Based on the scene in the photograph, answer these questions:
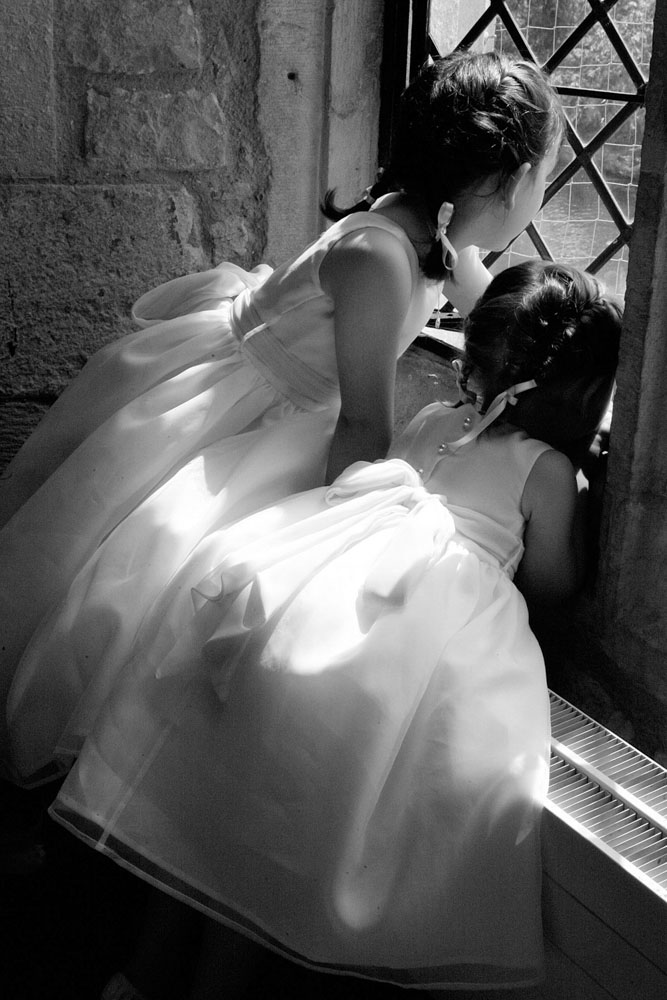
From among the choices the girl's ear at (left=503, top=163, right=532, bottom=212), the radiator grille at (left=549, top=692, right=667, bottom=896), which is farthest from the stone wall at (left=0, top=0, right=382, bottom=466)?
the radiator grille at (left=549, top=692, right=667, bottom=896)

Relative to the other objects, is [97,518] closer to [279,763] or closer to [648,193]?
[279,763]

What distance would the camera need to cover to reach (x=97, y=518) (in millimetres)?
1636

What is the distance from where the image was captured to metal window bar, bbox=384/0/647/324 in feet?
5.93

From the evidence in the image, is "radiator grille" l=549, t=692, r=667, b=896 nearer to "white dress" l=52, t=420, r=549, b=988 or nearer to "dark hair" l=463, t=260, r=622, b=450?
"white dress" l=52, t=420, r=549, b=988

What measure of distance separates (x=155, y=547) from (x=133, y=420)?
0.90 feet

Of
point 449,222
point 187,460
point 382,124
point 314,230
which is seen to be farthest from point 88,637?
point 382,124

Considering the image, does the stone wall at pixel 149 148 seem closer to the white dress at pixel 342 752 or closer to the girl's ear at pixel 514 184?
the girl's ear at pixel 514 184

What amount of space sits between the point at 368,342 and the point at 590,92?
0.71 m

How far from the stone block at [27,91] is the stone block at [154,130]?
0.09 m

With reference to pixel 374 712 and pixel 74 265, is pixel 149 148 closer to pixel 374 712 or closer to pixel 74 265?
pixel 74 265

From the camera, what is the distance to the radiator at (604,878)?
3.54ft

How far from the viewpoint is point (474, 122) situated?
1.58m

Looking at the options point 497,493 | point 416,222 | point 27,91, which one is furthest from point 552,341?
point 27,91

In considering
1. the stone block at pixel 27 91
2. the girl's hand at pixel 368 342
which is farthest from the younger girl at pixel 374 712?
the stone block at pixel 27 91
